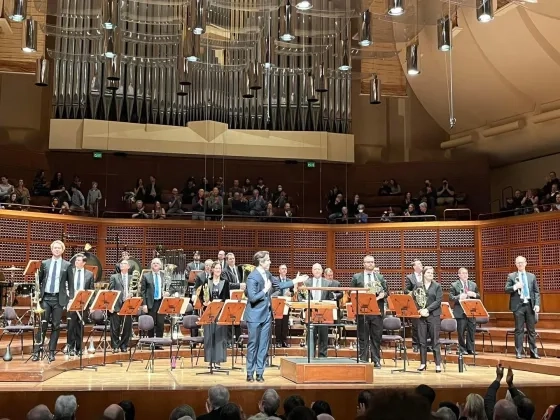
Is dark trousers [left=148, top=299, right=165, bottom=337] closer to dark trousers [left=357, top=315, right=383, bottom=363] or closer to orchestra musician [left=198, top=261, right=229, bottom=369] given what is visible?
orchestra musician [left=198, top=261, right=229, bottom=369]

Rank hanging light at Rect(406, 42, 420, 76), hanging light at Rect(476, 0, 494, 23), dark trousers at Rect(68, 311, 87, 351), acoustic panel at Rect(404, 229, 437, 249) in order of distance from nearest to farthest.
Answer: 1. dark trousers at Rect(68, 311, 87, 351)
2. hanging light at Rect(476, 0, 494, 23)
3. hanging light at Rect(406, 42, 420, 76)
4. acoustic panel at Rect(404, 229, 437, 249)

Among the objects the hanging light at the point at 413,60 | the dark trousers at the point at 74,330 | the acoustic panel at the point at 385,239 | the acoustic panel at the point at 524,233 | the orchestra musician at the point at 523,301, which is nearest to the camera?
the dark trousers at the point at 74,330

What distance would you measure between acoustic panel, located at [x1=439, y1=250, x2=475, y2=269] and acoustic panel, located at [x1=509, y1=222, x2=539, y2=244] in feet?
3.95

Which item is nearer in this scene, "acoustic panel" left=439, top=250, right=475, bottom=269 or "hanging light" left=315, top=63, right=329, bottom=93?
"hanging light" left=315, top=63, right=329, bottom=93

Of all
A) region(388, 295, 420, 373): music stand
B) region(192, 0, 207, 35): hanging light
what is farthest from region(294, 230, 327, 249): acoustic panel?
region(388, 295, 420, 373): music stand

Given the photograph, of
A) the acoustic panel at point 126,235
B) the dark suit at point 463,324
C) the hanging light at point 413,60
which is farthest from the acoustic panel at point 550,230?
the acoustic panel at point 126,235

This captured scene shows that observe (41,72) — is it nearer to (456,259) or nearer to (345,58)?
(345,58)

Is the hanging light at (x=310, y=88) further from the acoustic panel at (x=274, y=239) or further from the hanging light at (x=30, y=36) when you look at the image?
the hanging light at (x=30, y=36)

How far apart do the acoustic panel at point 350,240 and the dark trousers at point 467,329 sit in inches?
219

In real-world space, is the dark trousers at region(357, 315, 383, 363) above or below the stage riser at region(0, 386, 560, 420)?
above

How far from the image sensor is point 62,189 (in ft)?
50.2

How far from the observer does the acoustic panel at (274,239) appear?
16.5m

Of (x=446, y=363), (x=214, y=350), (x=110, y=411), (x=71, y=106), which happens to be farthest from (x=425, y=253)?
(x=110, y=411)

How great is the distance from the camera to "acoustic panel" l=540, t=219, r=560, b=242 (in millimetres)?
13761
